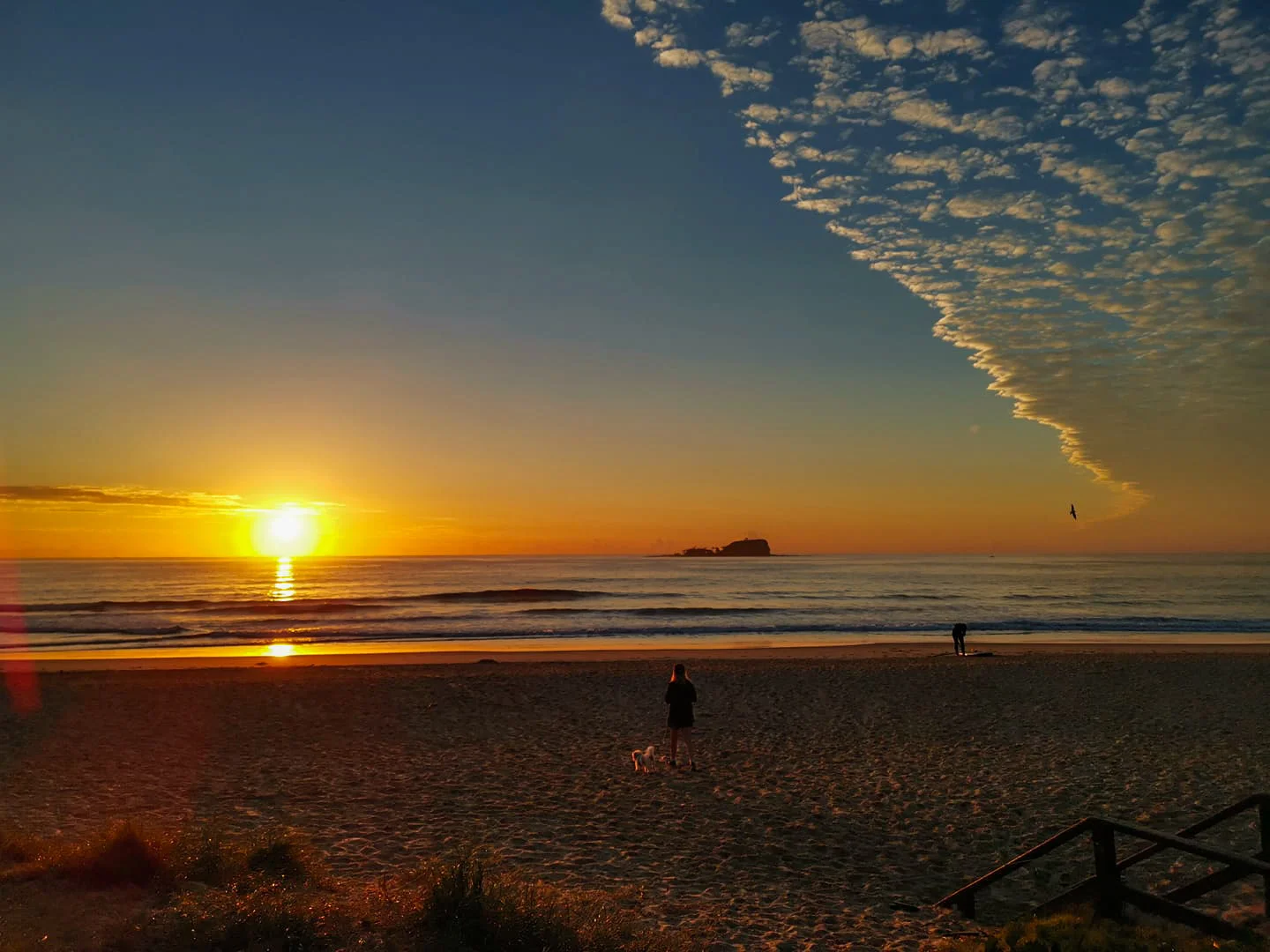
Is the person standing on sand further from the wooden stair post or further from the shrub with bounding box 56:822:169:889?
the shrub with bounding box 56:822:169:889

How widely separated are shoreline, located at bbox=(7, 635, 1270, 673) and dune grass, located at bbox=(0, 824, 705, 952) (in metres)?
19.5

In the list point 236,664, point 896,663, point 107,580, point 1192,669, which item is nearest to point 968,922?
point 896,663

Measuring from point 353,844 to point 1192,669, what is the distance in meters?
24.2

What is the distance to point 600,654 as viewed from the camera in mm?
31844

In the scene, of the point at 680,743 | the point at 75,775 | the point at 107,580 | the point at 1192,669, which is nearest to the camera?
the point at 75,775

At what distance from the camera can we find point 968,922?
24.0ft

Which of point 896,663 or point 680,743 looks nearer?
point 680,743

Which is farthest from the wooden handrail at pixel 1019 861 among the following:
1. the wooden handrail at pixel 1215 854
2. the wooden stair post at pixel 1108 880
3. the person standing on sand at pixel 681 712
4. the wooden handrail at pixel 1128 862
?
the person standing on sand at pixel 681 712

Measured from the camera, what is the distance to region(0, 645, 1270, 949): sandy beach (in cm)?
854

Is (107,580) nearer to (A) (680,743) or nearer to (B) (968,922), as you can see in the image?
(A) (680,743)

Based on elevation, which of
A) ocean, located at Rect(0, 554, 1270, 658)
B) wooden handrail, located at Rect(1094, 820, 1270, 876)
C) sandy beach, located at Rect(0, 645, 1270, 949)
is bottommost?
ocean, located at Rect(0, 554, 1270, 658)

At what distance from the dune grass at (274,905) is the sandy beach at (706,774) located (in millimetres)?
1318

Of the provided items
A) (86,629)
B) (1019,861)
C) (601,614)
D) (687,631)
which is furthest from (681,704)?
(86,629)

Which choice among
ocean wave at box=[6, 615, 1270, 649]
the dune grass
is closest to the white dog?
the dune grass
